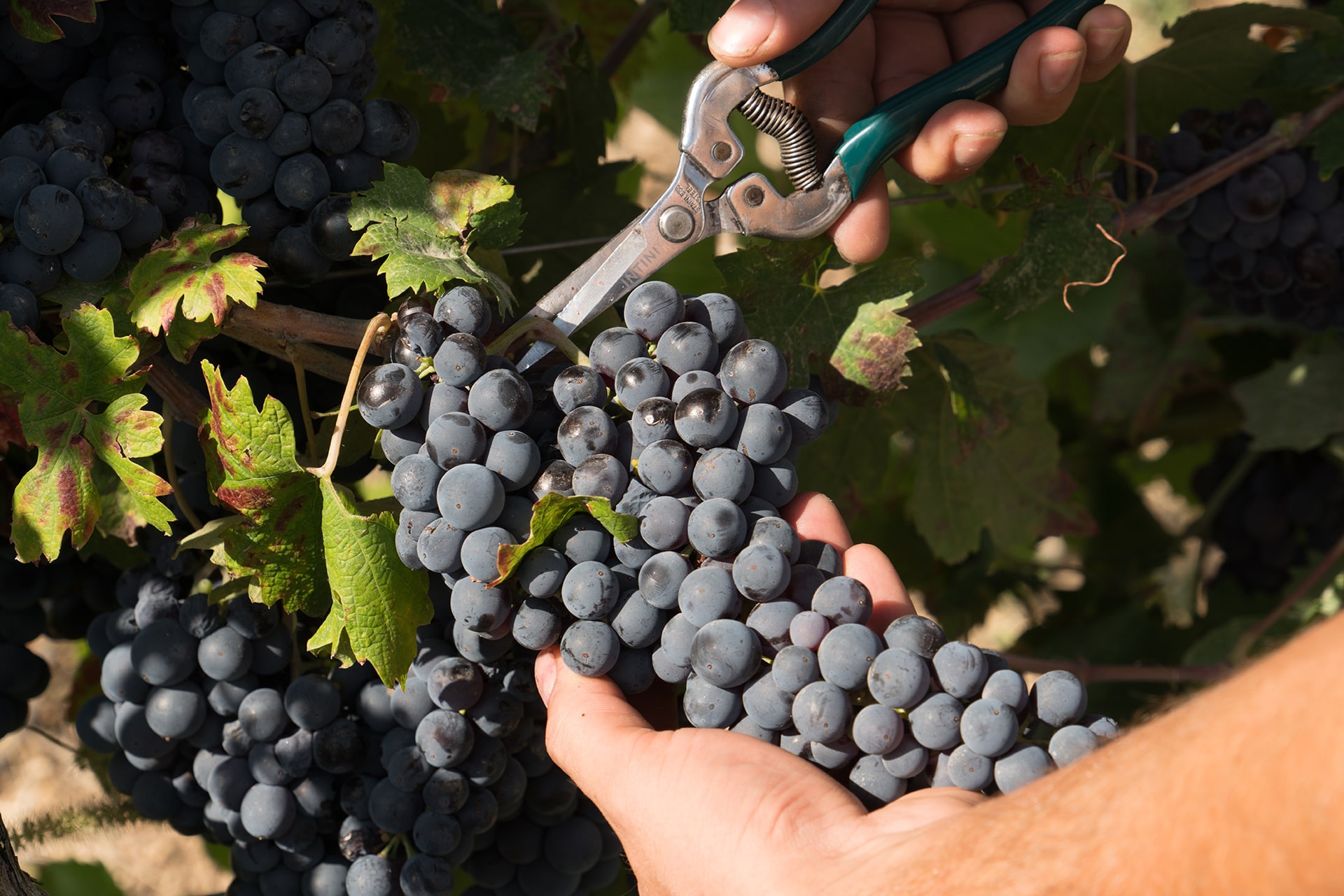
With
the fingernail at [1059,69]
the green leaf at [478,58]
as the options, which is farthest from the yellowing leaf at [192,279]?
the fingernail at [1059,69]

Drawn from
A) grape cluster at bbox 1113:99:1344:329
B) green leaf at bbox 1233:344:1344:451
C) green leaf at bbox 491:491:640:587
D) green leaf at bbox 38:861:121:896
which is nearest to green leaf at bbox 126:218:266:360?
green leaf at bbox 491:491:640:587

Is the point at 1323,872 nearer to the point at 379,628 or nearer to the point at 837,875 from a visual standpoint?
the point at 837,875

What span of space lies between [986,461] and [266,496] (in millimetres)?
1334

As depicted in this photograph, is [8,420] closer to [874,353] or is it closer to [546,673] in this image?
[546,673]

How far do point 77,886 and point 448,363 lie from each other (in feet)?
4.77

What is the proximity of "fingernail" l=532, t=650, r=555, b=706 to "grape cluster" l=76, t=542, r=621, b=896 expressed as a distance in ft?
0.28

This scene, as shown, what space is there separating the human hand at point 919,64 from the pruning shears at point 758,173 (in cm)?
3

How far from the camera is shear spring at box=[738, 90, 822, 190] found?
123 centimetres

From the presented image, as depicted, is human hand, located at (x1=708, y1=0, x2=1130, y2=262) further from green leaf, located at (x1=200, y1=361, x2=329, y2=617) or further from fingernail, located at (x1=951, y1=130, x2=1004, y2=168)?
green leaf, located at (x1=200, y1=361, x2=329, y2=617)

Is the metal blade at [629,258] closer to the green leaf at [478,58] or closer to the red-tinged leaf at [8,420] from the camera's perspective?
the green leaf at [478,58]

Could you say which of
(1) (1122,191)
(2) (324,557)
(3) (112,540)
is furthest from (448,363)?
(1) (1122,191)

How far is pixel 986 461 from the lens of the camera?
6.36 ft

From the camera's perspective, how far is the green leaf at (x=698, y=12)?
1571 millimetres

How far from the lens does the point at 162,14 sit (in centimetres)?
123
